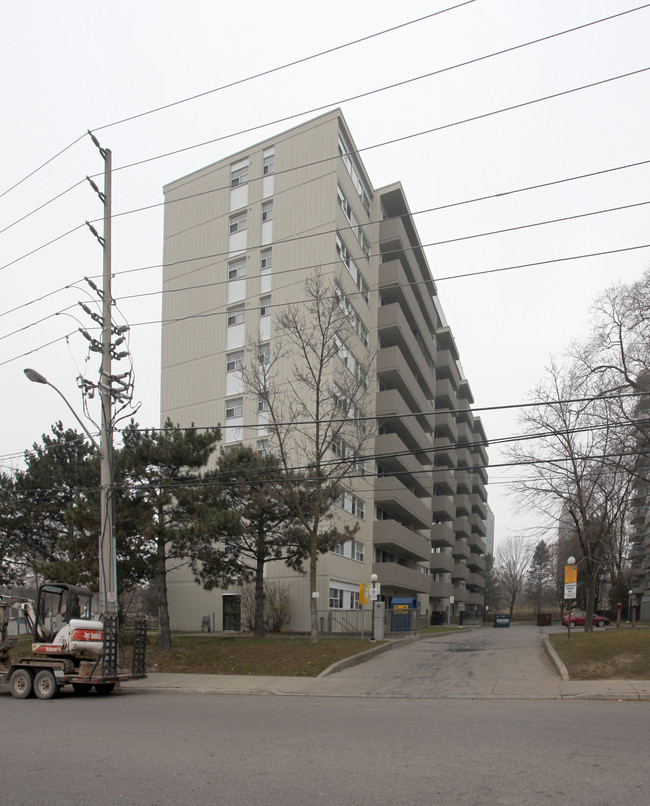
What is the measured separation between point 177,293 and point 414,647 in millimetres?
25435

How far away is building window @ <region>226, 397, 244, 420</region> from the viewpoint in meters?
38.9

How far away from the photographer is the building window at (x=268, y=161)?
133 feet

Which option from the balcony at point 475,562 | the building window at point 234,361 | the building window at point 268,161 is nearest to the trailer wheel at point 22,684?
the building window at point 234,361

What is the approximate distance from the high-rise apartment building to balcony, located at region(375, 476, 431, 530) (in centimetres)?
13

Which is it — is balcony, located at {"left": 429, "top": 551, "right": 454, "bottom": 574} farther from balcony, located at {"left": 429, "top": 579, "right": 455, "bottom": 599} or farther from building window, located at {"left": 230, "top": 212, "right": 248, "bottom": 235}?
building window, located at {"left": 230, "top": 212, "right": 248, "bottom": 235}

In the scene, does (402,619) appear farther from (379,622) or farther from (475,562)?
(475,562)

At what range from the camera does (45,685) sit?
16656 millimetres

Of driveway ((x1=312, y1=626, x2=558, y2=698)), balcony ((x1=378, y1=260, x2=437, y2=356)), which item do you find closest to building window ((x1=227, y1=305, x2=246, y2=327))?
balcony ((x1=378, y1=260, x2=437, y2=356))

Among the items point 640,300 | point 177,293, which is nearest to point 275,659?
point 640,300

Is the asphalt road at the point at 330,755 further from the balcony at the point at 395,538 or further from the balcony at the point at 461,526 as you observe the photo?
the balcony at the point at 461,526

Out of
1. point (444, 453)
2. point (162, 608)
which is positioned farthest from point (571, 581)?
point (444, 453)

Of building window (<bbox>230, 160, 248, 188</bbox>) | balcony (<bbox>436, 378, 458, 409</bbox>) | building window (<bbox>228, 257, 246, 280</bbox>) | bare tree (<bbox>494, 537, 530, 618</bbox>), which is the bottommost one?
bare tree (<bbox>494, 537, 530, 618</bbox>)

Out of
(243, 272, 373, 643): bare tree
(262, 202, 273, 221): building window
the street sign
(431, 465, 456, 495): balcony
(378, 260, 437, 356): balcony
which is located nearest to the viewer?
the street sign

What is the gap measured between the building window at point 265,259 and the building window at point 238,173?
15.9 ft
